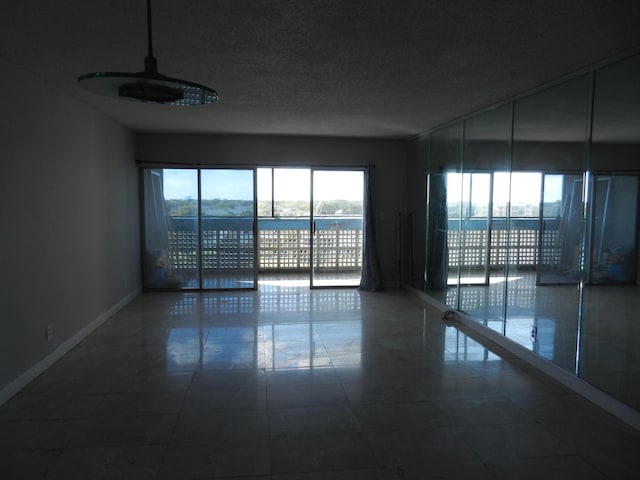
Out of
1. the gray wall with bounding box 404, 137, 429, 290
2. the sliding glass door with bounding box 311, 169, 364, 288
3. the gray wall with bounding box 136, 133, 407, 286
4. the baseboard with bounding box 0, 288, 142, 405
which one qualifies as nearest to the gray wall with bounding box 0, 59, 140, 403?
the baseboard with bounding box 0, 288, 142, 405

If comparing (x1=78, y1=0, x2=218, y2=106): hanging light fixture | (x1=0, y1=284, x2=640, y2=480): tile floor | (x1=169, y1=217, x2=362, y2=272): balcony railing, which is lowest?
(x1=0, y1=284, x2=640, y2=480): tile floor

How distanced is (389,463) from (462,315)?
308 centimetres

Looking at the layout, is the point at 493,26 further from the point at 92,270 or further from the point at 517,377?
the point at 92,270

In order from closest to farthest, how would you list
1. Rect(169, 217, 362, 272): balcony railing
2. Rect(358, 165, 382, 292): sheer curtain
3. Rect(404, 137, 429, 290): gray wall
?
Rect(404, 137, 429, 290): gray wall < Rect(358, 165, 382, 292): sheer curtain < Rect(169, 217, 362, 272): balcony railing

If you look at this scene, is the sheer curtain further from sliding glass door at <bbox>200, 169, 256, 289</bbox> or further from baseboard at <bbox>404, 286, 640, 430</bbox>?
baseboard at <bbox>404, 286, 640, 430</bbox>

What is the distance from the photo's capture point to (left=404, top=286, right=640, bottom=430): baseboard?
272 centimetres

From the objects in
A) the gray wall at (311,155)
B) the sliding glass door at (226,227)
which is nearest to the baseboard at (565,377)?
the gray wall at (311,155)

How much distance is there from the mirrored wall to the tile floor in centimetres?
34

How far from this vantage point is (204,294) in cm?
656

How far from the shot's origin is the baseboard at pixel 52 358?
2998 millimetres

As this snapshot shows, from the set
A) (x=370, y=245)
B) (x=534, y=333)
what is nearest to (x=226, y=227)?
(x=370, y=245)

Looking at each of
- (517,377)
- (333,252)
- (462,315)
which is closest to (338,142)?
(333,252)

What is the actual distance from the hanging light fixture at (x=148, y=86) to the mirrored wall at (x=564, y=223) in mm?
2610

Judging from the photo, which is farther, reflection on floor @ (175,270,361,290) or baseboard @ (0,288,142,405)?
reflection on floor @ (175,270,361,290)
